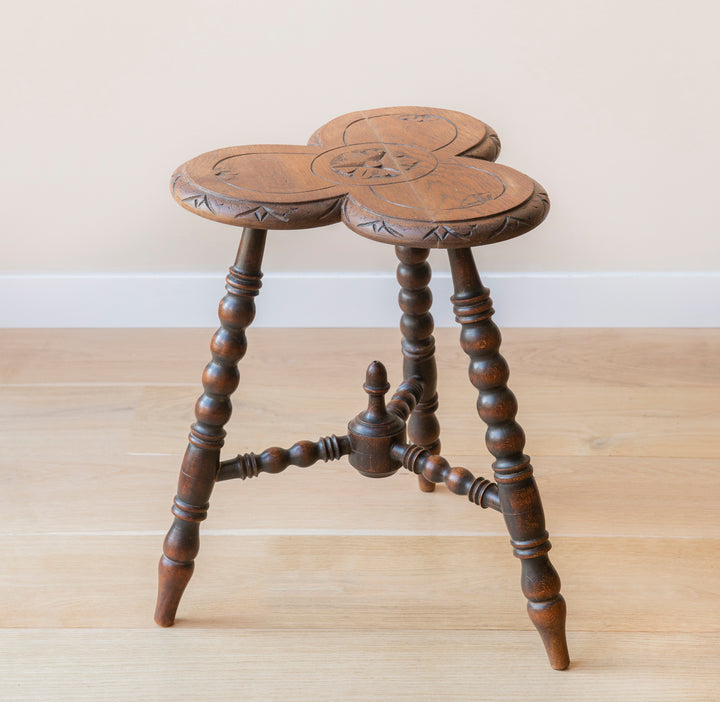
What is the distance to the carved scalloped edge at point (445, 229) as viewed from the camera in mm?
770

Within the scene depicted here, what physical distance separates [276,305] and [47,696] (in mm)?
968

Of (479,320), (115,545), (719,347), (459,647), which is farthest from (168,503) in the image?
(719,347)

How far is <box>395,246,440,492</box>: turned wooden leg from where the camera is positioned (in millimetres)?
→ 1098

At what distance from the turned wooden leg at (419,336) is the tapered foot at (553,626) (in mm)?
325

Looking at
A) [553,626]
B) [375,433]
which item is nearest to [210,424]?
[375,433]

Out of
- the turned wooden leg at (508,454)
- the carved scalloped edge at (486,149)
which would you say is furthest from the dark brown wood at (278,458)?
the carved scalloped edge at (486,149)

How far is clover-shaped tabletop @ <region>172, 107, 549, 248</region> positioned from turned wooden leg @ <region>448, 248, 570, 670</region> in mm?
60

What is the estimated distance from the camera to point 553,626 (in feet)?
3.07

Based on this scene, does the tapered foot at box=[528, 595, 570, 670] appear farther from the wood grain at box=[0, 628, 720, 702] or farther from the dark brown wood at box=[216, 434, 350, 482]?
the dark brown wood at box=[216, 434, 350, 482]

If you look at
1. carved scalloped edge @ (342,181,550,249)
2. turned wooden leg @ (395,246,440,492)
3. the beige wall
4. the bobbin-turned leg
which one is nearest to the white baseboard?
the beige wall

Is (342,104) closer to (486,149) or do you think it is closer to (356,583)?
(486,149)

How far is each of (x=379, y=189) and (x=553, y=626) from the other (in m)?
0.50

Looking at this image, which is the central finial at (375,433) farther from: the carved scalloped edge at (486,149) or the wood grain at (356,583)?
the carved scalloped edge at (486,149)

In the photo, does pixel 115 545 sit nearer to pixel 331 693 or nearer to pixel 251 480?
pixel 251 480
